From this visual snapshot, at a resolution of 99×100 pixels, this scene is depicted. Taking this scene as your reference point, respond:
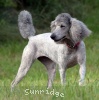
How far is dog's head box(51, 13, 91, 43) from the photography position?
1092cm

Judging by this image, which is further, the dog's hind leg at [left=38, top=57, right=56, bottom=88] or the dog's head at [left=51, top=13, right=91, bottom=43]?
the dog's hind leg at [left=38, top=57, right=56, bottom=88]

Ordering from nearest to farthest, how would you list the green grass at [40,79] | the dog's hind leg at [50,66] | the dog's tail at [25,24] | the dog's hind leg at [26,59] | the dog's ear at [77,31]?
the green grass at [40,79] < the dog's ear at [77,31] < the dog's hind leg at [26,59] < the dog's hind leg at [50,66] < the dog's tail at [25,24]

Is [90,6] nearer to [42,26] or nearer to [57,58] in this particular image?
[42,26]

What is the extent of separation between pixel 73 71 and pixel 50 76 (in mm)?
3214

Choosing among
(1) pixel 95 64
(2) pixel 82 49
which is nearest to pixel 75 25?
(2) pixel 82 49

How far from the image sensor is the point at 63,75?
11070 millimetres

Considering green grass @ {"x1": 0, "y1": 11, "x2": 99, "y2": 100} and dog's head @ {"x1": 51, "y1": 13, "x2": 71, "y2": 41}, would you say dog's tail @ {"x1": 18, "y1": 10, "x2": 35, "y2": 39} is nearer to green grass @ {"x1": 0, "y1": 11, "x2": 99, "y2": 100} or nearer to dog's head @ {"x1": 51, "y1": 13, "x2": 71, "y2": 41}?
green grass @ {"x1": 0, "y1": 11, "x2": 99, "y2": 100}

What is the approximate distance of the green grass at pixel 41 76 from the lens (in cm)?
838

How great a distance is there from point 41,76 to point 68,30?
3520mm

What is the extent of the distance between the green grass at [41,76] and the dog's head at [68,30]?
30.8 inches

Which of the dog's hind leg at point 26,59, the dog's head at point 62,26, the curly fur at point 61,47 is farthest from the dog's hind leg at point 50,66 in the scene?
the dog's head at point 62,26

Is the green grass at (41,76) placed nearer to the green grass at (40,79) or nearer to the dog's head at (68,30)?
the green grass at (40,79)

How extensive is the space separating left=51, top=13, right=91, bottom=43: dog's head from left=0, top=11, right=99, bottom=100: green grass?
0.78 metres

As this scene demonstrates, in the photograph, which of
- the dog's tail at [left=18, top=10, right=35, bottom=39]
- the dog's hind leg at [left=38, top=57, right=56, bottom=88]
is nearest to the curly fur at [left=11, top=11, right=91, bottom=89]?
the dog's hind leg at [left=38, top=57, right=56, bottom=88]
